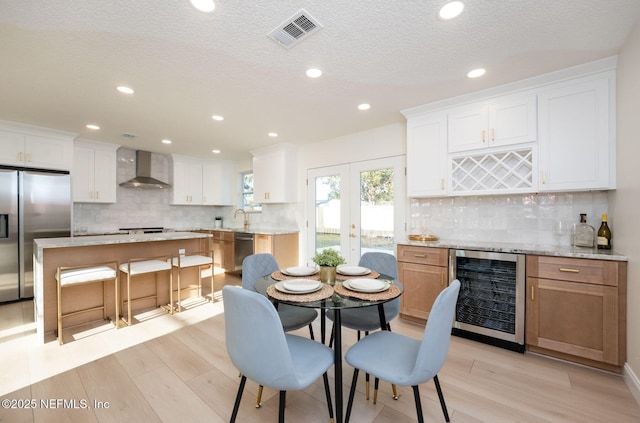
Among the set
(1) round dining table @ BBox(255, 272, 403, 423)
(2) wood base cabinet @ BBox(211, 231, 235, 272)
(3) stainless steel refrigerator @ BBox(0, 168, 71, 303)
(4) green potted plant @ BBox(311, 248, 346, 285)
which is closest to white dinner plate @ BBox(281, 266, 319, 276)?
(4) green potted plant @ BBox(311, 248, 346, 285)

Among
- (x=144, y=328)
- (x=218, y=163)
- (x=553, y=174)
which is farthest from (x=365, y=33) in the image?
(x=218, y=163)

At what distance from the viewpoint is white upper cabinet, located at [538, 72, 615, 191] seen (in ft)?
7.24

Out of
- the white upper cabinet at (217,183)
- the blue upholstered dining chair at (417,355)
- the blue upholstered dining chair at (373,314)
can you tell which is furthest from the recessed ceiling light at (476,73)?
the white upper cabinet at (217,183)

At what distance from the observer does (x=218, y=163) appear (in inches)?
245

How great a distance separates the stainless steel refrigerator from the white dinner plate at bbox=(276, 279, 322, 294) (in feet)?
13.7

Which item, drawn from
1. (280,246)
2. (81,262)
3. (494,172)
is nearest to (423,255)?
(494,172)

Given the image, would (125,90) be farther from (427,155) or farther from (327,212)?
(427,155)

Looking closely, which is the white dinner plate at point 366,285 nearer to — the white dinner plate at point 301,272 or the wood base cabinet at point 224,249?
the white dinner plate at point 301,272

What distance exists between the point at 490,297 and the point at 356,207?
205 centimetres

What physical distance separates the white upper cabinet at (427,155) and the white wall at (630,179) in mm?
1290

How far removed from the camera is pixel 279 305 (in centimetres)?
218

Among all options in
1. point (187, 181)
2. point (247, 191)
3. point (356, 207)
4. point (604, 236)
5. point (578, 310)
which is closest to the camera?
point (578, 310)

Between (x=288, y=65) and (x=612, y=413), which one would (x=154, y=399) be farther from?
(x=612, y=413)

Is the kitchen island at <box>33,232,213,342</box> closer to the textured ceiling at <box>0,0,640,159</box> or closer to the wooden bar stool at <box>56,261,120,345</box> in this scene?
the wooden bar stool at <box>56,261,120,345</box>
